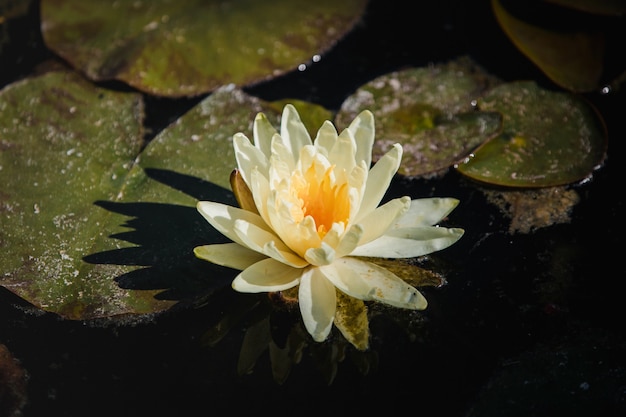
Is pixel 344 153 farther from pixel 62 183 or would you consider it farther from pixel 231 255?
pixel 62 183

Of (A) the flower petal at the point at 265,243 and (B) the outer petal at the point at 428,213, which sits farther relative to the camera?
(B) the outer petal at the point at 428,213

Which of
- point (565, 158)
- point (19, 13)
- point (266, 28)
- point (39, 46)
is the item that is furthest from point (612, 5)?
point (19, 13)

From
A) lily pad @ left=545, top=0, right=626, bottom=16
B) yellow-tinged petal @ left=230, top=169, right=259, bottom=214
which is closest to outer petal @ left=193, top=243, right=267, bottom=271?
yellow-tinged petal @ left=230, top=169, right=259, bottom=214

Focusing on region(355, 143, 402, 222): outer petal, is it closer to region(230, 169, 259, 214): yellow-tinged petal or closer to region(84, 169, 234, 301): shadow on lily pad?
region(230, 169, 259, 214): yellow-tinged petal

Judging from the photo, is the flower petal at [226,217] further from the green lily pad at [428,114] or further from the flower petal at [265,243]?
the green lily pad at [428,114]

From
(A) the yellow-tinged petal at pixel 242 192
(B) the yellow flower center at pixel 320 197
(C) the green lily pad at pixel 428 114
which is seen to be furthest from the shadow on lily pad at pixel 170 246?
(C) the green lily pad at pixel 428 114

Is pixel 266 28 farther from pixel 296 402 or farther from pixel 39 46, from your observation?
pixel 296 402

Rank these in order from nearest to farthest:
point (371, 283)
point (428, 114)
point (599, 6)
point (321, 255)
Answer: point (321, 255) < point (371, 283) < point (428, 114) < point (599, 6)

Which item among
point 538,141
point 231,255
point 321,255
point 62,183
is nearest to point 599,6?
point 538,141
